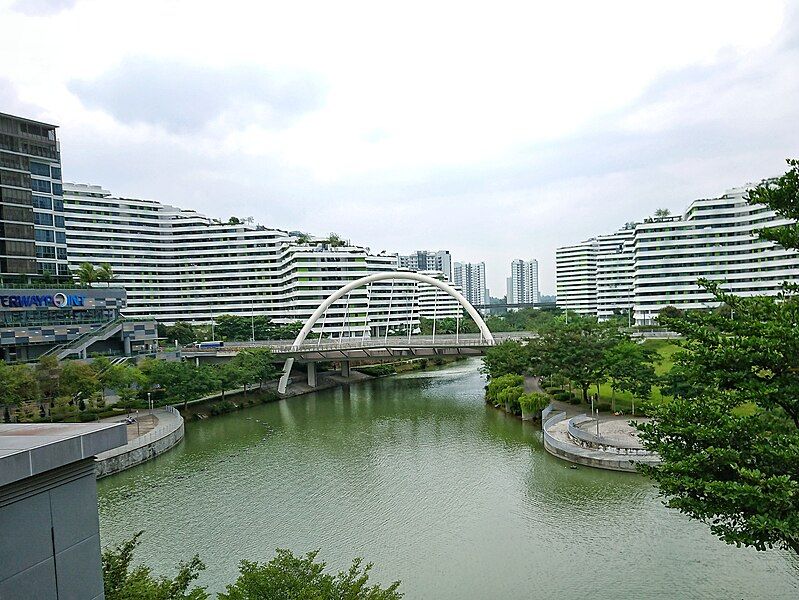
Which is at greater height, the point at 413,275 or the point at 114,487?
the point at 413,275

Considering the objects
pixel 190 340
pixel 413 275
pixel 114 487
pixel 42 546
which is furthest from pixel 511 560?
pixel 190 340

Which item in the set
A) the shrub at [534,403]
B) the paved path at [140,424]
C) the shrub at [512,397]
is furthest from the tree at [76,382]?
the shrub at [534,403]

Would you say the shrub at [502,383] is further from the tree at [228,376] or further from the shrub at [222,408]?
the shrub at [222,408]

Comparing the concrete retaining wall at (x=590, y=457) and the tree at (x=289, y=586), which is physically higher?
the tree at (x=289, y=586)

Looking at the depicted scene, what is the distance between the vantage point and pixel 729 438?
882 centimetres

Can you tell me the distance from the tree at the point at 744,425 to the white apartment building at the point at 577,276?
10983 centimetres

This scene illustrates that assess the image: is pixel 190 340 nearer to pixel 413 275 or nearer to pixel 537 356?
pixel 413 275

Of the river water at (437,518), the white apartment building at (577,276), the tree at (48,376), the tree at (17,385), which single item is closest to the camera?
the river water at (437,518)

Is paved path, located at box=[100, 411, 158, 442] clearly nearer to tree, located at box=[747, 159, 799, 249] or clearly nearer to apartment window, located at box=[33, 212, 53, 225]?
apartment window, located at box=[33, 212, 53, 225]

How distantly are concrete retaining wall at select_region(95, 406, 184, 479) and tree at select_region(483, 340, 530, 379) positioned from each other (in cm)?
1825

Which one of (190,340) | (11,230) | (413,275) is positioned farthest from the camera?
(190,340)

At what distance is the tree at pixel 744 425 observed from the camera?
8055 millimetres

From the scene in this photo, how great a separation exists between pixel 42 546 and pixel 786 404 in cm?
947

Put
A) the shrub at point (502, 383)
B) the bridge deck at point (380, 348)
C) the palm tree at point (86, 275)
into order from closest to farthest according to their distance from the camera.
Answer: the shrub at point (502, 383) → the bridge deck at point (380, 348) → the palm tree at point (86, 275)
